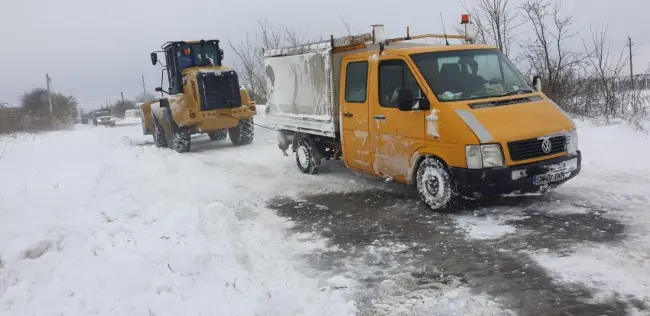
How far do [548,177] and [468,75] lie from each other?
1698 mm

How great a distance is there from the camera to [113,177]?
8.95m

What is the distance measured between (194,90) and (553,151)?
34.3 feet

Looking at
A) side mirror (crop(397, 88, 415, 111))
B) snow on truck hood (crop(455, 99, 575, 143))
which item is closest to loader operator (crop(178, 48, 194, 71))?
side mirror (crop(397, 88, 415, 111))

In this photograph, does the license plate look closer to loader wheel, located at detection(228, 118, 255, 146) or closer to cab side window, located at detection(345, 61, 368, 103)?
cab side window, located at detection(345, 61, 368, 103)

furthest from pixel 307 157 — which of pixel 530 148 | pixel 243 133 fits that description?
pixel 243 133

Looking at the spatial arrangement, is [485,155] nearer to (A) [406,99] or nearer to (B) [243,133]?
(A) [406,99]

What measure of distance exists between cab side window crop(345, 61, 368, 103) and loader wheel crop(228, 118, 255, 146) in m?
7.72

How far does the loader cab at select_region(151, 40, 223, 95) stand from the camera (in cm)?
1490

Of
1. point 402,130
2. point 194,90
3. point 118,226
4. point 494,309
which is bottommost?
point 494,309

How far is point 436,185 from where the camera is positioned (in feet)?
21.1

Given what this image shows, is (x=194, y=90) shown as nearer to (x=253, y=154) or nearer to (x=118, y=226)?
(x=253, y=154)

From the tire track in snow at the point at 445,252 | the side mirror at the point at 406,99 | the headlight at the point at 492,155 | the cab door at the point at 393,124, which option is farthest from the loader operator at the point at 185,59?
the headlight at the point at 492,155

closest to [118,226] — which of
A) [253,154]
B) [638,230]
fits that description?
[638,230]

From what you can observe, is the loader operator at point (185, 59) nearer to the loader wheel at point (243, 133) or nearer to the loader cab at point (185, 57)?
the loader cab at point (185, 57)
